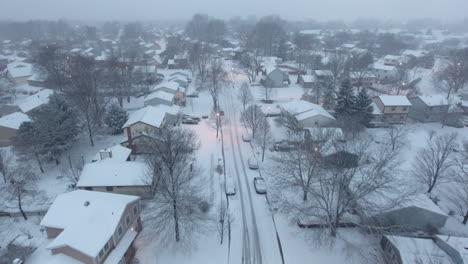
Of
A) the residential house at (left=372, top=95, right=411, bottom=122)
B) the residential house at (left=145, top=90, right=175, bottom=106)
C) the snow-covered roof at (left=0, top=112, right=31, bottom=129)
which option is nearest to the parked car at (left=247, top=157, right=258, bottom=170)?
the residential house at (left=145, top=90, right=175, bottom=106)

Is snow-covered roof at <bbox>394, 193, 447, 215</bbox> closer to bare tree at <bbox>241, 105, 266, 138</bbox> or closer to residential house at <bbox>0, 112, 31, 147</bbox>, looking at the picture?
bare tree at <bbox>241, 105, 266, 138</bbox>

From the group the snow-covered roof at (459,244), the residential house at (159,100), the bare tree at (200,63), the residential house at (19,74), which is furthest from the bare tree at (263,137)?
the residential house at (19,74)

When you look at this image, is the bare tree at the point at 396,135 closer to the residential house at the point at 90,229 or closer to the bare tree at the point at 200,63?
the residential house at the point at 90,229

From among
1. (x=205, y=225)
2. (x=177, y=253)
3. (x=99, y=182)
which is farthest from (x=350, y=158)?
(x=99, y=182)

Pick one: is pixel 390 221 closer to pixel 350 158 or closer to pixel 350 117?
pixel 350 158

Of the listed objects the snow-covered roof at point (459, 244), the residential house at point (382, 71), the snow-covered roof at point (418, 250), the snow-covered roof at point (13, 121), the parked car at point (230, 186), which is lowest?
the parked car at point (230, 186)
